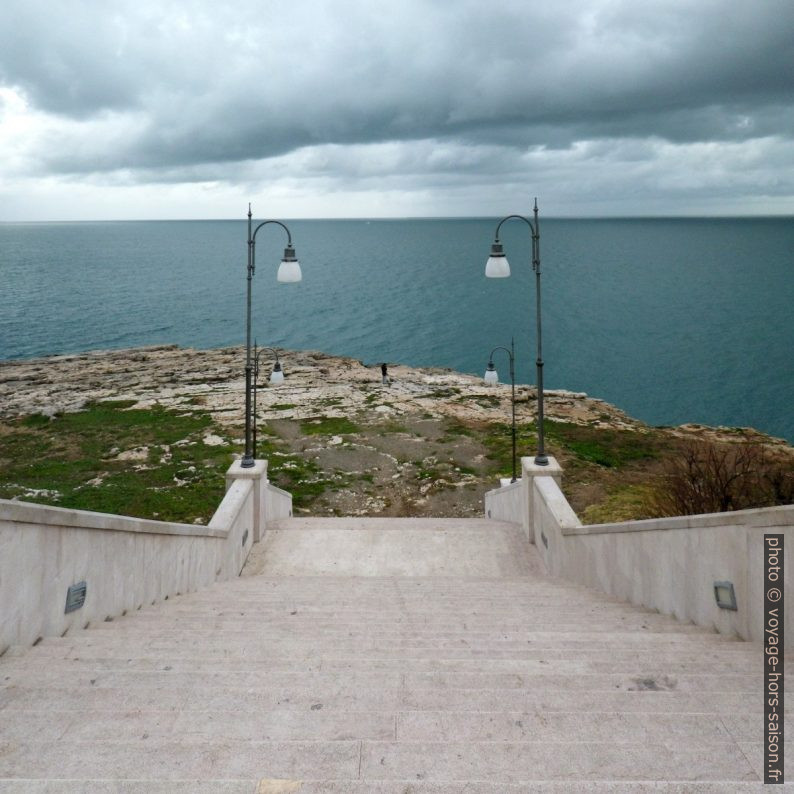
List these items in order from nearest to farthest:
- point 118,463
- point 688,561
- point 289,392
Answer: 1. point 688,561
2. point 118,463
3. point 289,392

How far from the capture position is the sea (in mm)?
58156

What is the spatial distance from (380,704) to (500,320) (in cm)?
8474

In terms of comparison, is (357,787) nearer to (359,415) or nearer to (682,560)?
(682,560)

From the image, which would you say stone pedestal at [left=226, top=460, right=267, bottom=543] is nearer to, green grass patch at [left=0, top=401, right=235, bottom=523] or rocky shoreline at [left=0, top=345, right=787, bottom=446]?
green grass patch at [left=0, top=401, right=235, bottom=523]

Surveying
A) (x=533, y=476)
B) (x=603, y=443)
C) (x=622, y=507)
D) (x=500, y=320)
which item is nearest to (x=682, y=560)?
(x=533, y=476)

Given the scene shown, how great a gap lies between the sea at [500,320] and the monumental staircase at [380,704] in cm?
4538

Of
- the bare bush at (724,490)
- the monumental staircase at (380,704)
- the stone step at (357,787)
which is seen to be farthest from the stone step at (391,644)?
the bare bush at (724,490)

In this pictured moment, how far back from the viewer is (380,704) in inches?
176

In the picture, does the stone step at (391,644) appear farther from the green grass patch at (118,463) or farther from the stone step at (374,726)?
the green grass patch at (118,463)

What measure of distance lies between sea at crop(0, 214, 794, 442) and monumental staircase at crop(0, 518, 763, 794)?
149 ft

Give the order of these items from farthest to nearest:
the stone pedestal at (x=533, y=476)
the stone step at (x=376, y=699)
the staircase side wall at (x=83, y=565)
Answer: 1. the stone pedestal at (x=533, y=476)
2. the staircase side wall at (x=83, y=565)
3. the stone step at (x=376, y=699)

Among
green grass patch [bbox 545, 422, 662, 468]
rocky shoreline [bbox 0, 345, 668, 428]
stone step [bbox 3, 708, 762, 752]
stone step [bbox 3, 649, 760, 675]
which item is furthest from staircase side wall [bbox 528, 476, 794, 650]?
rocky shoreline [bbox 0, 345, 668, 428]

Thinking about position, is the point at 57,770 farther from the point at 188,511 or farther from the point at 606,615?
the point at 188,511

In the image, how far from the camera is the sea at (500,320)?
2290 inches
